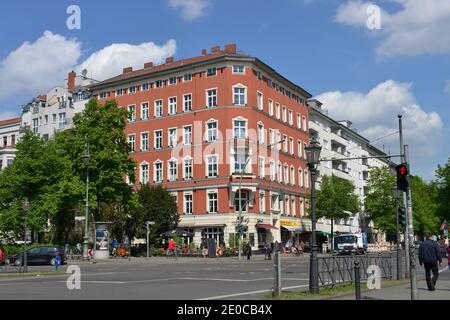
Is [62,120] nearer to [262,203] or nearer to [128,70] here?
[128,70]

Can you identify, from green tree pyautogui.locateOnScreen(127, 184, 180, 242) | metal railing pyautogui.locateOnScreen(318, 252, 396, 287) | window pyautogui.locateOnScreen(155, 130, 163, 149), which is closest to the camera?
metal railing pyautogui.locateOnScreen(318, 252, 396, 287)

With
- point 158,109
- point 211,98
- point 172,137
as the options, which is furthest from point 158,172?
point 211,98

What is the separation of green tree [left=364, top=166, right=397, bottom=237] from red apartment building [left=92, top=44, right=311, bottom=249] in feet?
64.2

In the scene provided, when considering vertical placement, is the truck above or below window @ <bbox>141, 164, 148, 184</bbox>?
below

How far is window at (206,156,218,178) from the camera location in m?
64.8

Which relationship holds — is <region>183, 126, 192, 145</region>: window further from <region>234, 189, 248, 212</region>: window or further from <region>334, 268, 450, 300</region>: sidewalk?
<region>334, 268, 450, 300</region>: sidewalk

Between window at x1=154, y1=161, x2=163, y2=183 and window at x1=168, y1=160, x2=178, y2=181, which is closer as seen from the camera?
window at x1=168, y1=160, x2=178, y2=181

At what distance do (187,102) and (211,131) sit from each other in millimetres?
5443

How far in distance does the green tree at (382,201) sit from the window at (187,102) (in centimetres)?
3780

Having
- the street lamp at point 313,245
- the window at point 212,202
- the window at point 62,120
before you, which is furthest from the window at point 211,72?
the street lamp at point 313,245

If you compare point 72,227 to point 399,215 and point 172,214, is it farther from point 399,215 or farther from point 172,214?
point 399,215

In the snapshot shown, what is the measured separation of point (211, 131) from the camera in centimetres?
6600

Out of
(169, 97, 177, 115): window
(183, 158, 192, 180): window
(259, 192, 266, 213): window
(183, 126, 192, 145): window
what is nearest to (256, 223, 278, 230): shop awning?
(259, 192, 266, 213): window
